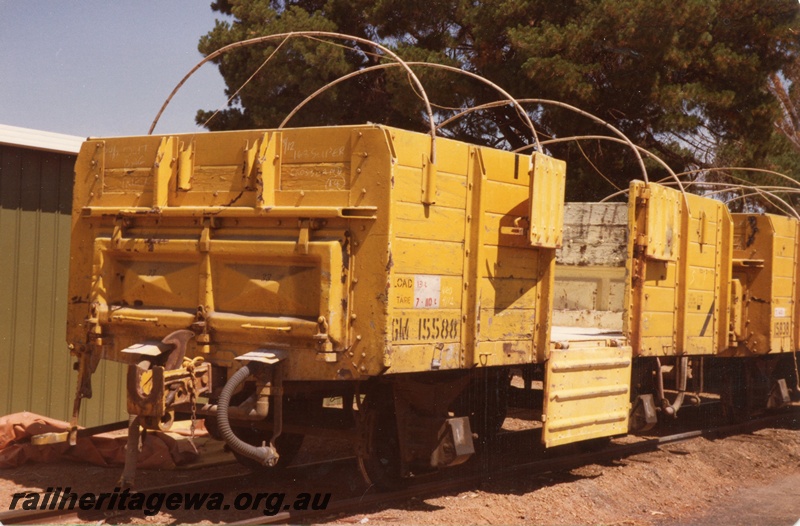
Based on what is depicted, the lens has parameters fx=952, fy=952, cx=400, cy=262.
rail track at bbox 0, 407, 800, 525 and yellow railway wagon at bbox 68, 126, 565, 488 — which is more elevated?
yellow railway wagon at bbox 68, 126, 565, 488

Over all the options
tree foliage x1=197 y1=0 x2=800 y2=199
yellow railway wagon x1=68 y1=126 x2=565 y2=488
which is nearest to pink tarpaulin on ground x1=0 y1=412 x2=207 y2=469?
yellow railway wagon x1=68 y1=126 x2=565 y2=488

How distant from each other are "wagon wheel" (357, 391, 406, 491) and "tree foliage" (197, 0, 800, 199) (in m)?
9.69

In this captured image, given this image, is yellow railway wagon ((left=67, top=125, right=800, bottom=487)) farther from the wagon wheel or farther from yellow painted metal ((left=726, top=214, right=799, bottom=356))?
yellow painted metal ((left=726, top=214, right=799, bottom=356))

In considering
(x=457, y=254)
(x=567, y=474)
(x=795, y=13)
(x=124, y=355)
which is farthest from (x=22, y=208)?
(x=795, y=13)

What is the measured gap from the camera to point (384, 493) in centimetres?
743

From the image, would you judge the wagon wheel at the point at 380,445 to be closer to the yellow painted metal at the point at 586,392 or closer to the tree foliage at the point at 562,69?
the yellow painted metal at the point at 586,392

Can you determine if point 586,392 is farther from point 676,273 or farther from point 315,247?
point 315,247

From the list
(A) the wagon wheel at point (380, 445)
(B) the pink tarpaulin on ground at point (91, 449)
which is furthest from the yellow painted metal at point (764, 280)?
(B) the pink tarpaulin on ground at point (91, 449)

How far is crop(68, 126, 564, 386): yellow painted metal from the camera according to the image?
6504mm

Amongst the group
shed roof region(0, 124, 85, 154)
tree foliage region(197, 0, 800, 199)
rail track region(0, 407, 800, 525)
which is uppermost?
tree foliage region(197, 0, 800, 199)

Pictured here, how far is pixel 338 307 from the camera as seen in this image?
21.3 feet

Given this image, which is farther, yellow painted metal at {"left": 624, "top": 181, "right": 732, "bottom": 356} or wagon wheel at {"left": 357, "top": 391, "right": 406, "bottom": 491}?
yellow painted metal at {"left": 624, "top": 181, "right": 732, "bottom": 356}

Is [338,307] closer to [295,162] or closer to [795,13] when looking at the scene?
[295,162]

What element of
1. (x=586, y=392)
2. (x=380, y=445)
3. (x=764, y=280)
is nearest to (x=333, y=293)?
(x=380, y=445)
